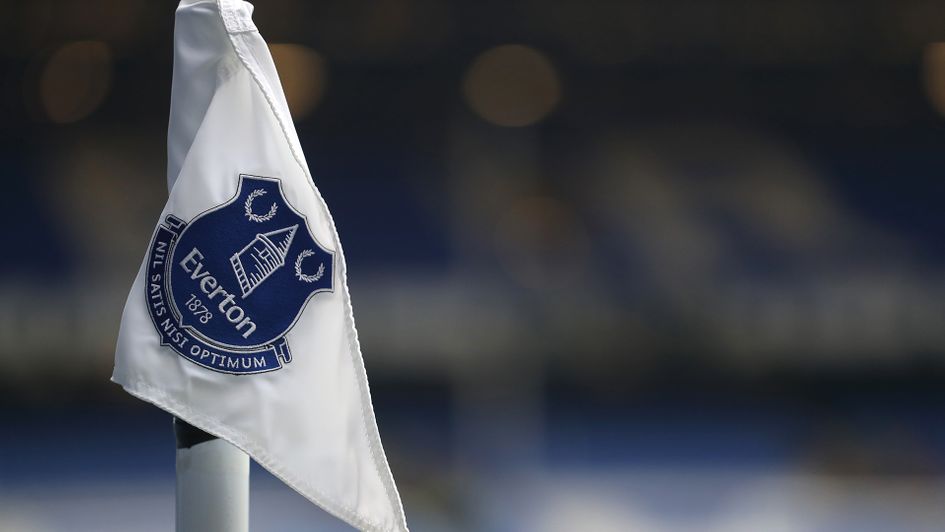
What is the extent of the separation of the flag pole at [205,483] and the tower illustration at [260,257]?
16cm

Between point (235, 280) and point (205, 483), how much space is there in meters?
0.21

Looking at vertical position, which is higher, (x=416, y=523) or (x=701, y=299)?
(x=701, y=299)

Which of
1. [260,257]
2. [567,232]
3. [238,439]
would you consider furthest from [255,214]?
[567,232]

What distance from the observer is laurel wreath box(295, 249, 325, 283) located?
96cm

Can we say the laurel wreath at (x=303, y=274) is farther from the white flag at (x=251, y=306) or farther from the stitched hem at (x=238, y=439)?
the stitched hem at (x=238, y=439)

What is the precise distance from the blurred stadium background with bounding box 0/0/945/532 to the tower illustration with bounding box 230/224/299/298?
252 centimetres

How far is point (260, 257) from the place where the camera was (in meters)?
0.95

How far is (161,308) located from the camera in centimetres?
93

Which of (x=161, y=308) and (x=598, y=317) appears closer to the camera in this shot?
(x=161, y=308)

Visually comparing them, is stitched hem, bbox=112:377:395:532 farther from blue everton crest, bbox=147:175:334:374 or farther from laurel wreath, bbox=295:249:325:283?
laurel wreath, bbox=295:249:325:283

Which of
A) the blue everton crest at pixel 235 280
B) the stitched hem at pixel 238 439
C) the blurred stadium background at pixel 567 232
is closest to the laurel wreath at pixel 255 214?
the blue everton crest at pixel 235 280

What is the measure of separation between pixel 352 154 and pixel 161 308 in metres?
3.01

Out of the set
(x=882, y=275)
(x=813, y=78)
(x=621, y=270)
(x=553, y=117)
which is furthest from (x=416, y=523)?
(x=813, y=78)

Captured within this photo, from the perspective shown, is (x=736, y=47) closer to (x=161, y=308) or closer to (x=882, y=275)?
(x=882, y=275)
